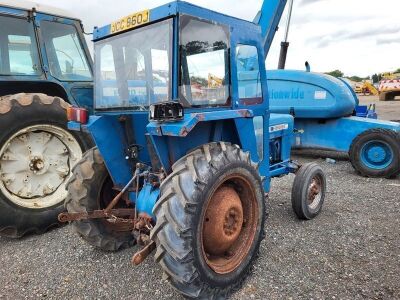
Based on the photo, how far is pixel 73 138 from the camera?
3.96 meters

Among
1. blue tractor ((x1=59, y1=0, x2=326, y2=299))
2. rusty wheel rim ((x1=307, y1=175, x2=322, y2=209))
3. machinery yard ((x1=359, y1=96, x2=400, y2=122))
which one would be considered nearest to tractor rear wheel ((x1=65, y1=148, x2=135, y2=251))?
blue tractor ((x1=59, y1=0, x2=326, y2=299))

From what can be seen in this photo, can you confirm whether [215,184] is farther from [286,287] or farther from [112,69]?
[112,69]

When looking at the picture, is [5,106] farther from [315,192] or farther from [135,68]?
[315,192]

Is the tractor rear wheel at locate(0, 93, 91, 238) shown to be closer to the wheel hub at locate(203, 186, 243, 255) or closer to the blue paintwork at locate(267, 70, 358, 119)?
the wheel hub at locate(203, 186, 243, 255)

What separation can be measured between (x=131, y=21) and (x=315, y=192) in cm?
265

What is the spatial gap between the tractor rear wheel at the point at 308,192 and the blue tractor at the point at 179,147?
845 millimetres

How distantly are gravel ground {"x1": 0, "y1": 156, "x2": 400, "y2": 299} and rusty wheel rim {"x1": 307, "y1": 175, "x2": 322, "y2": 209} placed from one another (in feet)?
0.52

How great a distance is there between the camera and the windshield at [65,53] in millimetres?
4285

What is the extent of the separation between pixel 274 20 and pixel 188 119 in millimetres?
3144

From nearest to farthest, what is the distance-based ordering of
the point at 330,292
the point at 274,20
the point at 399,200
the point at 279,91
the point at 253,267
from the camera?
the point at 330,292 → the point at 253,267 → the point at 399,200 → the point at 274,20 → the point at 279,91

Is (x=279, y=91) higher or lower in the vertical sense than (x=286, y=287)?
higher

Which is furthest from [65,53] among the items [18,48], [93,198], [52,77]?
[93,198]

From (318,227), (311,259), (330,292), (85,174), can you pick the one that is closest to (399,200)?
(318,227)

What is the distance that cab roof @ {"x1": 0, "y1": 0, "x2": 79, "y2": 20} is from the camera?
3997 millimetres
